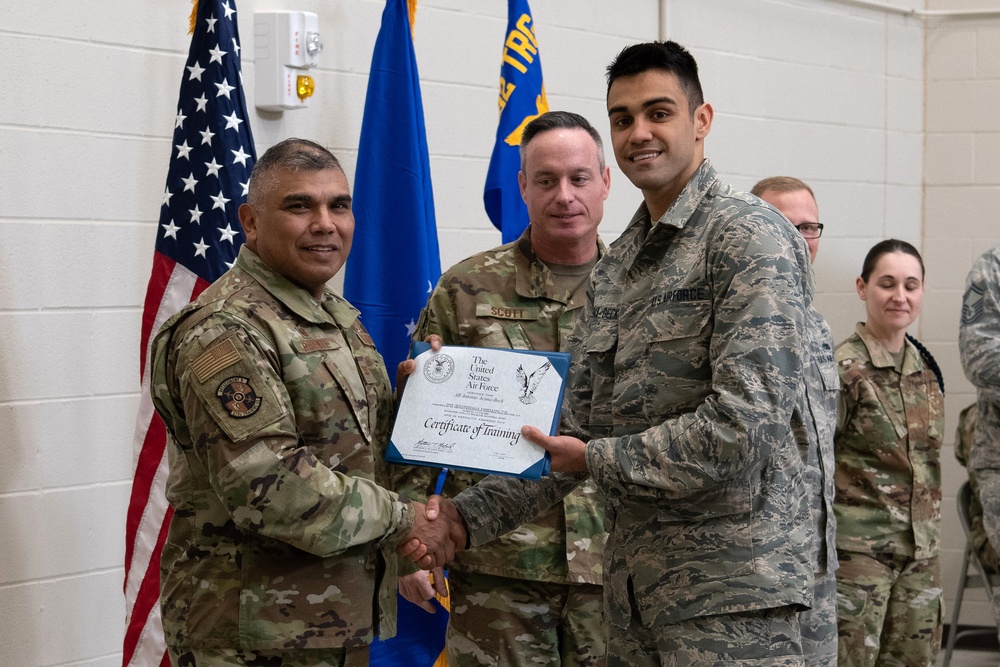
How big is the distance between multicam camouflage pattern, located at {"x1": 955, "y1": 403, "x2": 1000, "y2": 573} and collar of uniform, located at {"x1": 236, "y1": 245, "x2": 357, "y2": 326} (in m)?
2.51

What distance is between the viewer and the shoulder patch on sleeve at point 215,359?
200cm

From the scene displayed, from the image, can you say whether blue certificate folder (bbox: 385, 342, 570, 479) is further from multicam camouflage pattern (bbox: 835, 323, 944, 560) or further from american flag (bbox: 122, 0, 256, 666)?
multicam camouflage pattern (bbox: 835, 323, 944, 560)

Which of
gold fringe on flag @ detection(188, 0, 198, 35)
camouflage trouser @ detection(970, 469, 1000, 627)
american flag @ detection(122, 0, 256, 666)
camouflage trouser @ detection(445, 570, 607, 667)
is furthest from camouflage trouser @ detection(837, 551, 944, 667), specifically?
gold fringe on flag @ detection(188, 0, 198, 35)

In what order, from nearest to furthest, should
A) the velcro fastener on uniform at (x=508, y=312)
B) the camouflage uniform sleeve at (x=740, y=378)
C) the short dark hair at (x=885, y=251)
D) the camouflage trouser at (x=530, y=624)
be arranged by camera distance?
the camouflage uniform sleeve at (x=740, y=378) → the camouflage trouser at (x=530, y=624) → the velcro fastener on uniform at (x=508, y=312) → the short dark hair at (x=885, y=251)

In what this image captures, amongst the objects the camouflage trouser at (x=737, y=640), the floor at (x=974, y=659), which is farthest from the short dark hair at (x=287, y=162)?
the floor at (x=974, y=659)

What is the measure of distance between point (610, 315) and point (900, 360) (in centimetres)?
195

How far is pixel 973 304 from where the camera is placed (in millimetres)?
3734

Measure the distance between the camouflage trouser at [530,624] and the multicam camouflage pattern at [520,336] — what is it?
0.14 ft

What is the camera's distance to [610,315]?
2.12 m

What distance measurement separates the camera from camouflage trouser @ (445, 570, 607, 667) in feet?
8.20

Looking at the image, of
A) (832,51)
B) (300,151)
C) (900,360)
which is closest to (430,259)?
(300,151)

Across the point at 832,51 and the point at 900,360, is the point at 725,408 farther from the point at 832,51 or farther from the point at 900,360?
the point at 832,51

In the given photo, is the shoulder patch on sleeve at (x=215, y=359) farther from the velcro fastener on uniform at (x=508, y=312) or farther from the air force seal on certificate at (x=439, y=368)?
the velcro fastener on uniform at (x=508, y=312)

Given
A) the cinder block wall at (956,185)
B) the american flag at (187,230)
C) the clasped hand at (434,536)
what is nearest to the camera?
the clasped hand at (434,536)
